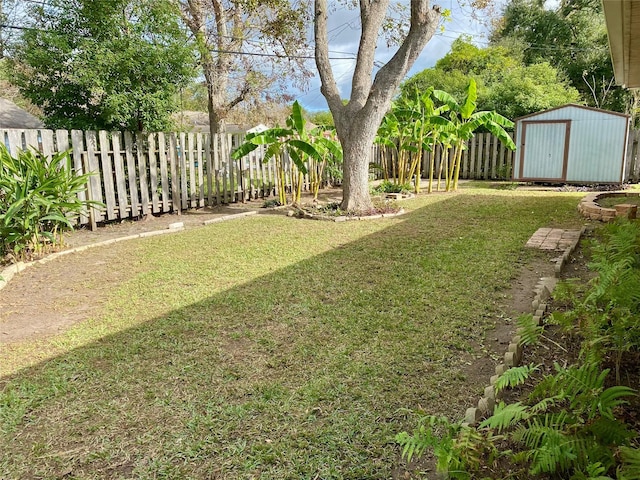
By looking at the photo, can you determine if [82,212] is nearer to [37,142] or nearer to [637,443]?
[37,142]

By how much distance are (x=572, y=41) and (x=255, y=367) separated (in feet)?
104

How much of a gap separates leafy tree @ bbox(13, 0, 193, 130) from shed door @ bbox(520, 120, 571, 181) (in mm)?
10053

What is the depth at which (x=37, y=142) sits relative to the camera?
683 cm

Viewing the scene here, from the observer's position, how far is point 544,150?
13.2 meters

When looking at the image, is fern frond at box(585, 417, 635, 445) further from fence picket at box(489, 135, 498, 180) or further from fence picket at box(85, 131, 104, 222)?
fence picket at box(489, 135, 498, 180)

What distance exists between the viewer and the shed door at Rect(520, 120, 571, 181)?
42.6 feet

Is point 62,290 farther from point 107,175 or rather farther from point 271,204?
point 271,204

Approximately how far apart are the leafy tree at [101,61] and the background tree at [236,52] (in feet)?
12.1

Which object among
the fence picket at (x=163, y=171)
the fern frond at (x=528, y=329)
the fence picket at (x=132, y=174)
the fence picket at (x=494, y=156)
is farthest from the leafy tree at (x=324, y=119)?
the fern frond at (x=528, y=329)

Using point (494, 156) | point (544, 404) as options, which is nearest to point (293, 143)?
point (544, 404)

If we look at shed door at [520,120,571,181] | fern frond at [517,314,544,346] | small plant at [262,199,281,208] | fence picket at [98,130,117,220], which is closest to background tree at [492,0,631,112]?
shed door at [520,120,571,181]

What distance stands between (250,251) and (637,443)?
4864 mm

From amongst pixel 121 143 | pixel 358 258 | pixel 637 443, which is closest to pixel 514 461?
pixel 637 443

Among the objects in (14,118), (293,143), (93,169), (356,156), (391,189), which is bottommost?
(391,189)
